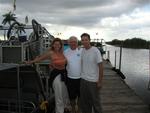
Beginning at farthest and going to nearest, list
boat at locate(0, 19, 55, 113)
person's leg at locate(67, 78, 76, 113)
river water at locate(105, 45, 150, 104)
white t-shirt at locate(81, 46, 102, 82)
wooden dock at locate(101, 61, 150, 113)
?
river water at locate(105, 45, 150, 104), wooden dock at locate(101, 61, 150, 113), person's leg at locate(67, 78, 76, 113), white t-shirt at locate(81, 46, 102, 82), boat at locate(0, 19, 55, 113)

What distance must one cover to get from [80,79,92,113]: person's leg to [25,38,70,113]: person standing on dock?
1.09ft

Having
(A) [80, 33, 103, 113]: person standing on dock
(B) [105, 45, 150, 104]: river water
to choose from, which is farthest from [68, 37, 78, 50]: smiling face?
(B) [105, 45, 150, 104]: river water

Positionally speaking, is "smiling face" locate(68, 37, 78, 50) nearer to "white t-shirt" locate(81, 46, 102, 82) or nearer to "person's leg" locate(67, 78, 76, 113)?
"white t-shirt" locate(81, 46, 102, 82)

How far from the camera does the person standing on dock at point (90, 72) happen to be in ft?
23.5

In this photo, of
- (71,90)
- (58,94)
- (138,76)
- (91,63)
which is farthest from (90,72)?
(138,76)

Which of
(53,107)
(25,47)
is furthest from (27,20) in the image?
(53,107)

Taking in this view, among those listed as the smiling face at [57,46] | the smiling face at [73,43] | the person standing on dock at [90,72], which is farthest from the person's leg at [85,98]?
the smiling face at [57,46]

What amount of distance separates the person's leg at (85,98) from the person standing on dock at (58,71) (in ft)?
1.09

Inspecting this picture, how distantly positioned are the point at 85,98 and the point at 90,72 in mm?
581

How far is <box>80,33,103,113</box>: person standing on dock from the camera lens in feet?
23.5

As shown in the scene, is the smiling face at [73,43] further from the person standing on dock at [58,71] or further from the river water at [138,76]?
the river water at [138,76]

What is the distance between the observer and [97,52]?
7.16 metres

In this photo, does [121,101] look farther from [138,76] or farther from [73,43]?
[138,76]

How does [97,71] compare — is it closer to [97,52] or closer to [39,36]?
[97,52]
